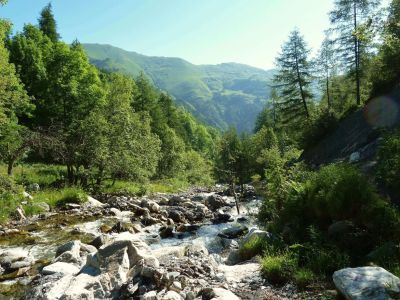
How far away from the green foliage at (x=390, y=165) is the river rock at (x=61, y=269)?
29.0ft

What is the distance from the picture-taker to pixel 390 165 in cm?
1020

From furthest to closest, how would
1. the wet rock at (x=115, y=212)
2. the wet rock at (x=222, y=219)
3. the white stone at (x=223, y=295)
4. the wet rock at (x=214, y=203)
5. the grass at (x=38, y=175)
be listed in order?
the wet rock at (x=214, y=203)
the grass at (x=38, y=175)
the wet rock at (x=115, y=212)
the wet rock at (x=222, y=219)
the white stone at (x=223, y=295)

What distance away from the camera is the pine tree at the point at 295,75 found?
44969 millimetres

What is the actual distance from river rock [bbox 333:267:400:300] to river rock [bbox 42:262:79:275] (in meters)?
7.01

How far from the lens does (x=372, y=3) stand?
34812 mm

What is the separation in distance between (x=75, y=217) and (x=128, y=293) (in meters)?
14.3

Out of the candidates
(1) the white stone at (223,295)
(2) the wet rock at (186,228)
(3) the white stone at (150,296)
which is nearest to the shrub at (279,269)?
(1) the white stone at (223,295)

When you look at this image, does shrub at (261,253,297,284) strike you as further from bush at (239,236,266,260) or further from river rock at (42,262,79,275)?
river rock at (42,262,79,275)

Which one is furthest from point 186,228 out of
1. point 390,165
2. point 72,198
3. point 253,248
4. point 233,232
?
point 390,165

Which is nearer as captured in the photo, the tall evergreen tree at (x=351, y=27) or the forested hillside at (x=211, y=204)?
the forested hillside at (x=211, y=204)

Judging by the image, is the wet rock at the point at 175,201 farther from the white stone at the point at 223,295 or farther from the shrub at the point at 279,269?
the white stone at the point at 223,295

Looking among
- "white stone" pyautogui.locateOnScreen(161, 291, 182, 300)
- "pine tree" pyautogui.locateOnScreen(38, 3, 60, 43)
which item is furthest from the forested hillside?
"pine tree" pyautogui.locateOnScreen(38, 3, 60, 43)

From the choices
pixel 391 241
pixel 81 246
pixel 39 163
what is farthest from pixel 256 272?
pixel 39 163

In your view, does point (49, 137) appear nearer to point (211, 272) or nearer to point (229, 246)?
point (229, 246)
